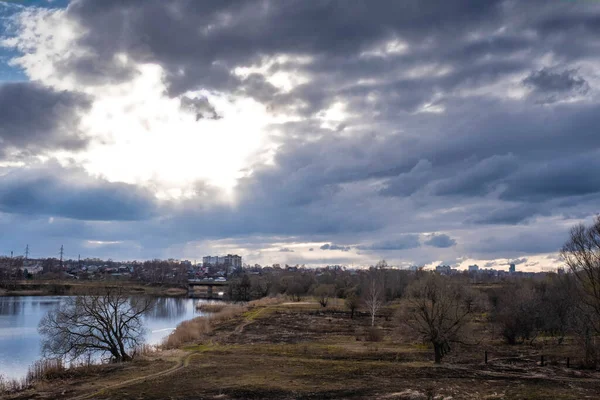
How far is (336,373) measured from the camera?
107ft

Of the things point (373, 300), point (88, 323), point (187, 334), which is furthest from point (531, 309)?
point (88, 323)

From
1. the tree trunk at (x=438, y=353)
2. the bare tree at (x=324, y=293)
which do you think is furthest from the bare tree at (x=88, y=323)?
the bare tree at (x=324, y=293)

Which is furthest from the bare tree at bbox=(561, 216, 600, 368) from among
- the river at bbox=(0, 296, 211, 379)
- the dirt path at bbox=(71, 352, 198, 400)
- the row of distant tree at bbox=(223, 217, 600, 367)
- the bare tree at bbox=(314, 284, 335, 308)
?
the bare tree at bbox=(314, 284, 335, 308)

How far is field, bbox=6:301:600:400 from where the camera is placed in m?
26.2

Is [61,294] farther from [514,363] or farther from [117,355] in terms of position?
[514,363]

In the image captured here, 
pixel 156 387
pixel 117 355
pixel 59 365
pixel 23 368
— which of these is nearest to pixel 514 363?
pixel 156 387

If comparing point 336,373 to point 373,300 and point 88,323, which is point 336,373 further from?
point 373,300

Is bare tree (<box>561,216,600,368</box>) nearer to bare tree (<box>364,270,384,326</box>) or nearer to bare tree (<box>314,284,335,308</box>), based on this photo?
bare tree (<box>364,270,384,326</box>)

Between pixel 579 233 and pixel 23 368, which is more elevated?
pixel 579 233

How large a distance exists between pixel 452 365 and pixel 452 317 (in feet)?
16.3

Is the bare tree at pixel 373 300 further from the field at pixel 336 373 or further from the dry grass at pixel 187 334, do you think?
the dry grass at pixel 187 334

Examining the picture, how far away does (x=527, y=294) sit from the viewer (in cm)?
5834

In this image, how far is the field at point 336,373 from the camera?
26.2 metres

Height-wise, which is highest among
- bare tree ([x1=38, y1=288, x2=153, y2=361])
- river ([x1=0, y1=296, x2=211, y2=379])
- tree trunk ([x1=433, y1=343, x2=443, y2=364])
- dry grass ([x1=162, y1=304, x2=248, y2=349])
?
bare tree ([x1=38, y1=288, x2=153, y2=361])
